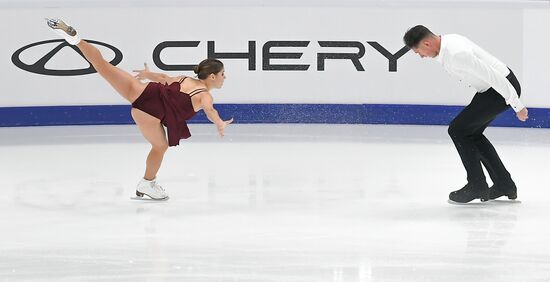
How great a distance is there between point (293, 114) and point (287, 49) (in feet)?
1.81

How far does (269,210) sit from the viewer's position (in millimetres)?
6762

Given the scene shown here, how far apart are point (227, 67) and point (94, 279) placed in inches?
213

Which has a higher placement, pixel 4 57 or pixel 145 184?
pixel 4 57

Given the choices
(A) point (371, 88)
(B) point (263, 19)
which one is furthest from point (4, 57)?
(A) point (371, 88)

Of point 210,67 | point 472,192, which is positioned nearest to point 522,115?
point 472,192

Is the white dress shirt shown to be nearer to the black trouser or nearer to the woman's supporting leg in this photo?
the black trouser

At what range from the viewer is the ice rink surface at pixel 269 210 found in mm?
5340

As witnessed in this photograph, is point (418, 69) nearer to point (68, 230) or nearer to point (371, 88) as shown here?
point (371, 88)

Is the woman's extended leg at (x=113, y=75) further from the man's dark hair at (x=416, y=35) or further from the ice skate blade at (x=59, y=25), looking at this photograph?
the man's dark hair at (x=416, y=35)

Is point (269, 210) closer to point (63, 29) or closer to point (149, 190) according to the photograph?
point (149, 190)

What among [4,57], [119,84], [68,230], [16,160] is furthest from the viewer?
[4,57]

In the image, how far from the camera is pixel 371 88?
408 inches

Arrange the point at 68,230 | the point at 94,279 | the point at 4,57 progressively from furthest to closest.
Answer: the point at 4,57
the point at 68,230
the point at 94,279

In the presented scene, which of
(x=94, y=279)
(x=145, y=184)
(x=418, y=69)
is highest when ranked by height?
(x=418, y=69)
